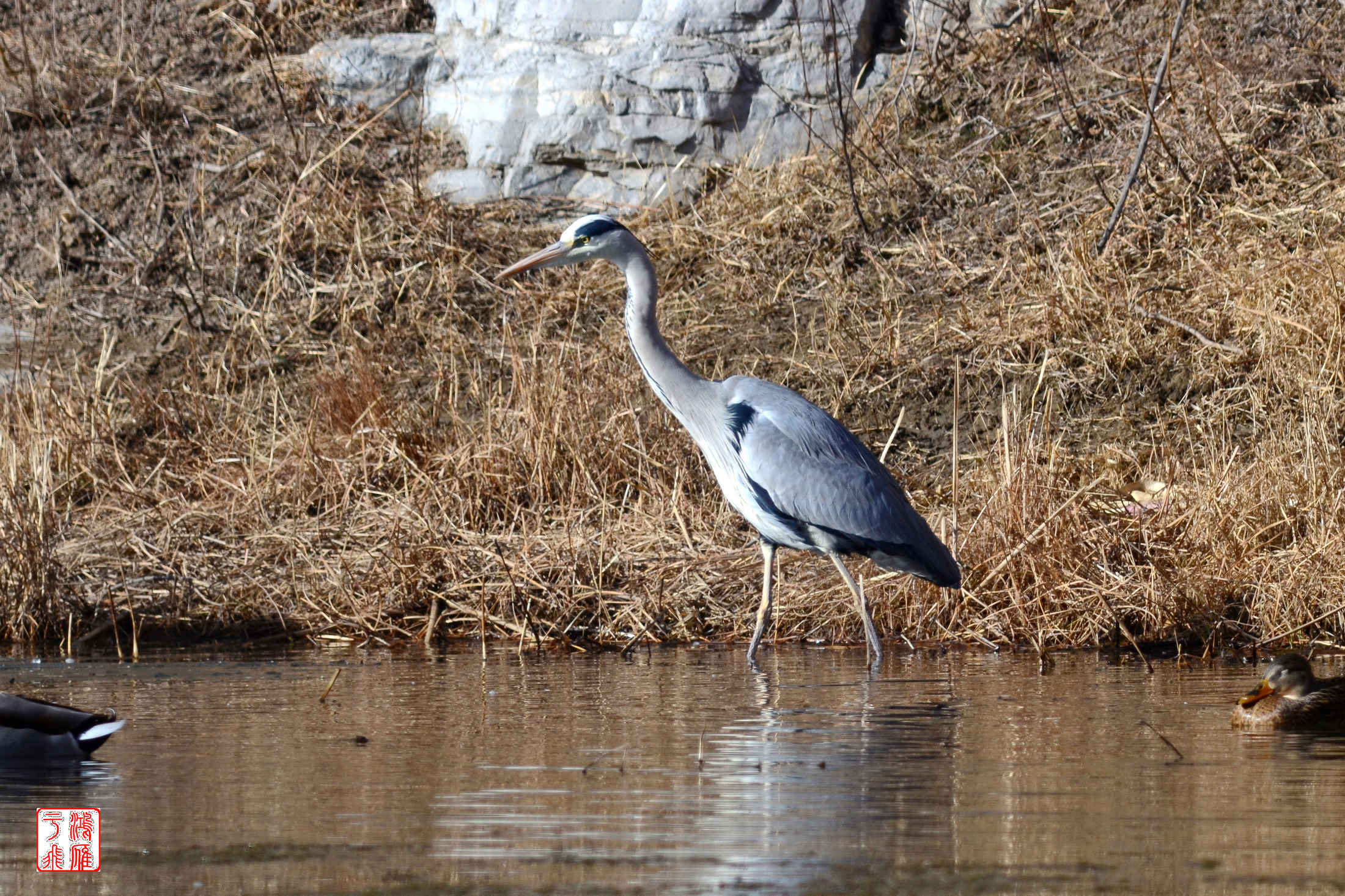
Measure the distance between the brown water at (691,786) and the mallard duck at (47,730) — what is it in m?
0.08

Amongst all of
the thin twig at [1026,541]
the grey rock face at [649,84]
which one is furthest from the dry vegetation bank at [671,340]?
the grey rock face at [649,84]

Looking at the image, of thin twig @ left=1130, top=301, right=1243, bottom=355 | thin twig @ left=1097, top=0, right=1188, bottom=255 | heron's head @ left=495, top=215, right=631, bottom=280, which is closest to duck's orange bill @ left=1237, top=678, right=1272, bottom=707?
heron's head @ left=495, top=215, right=631, bottom=280

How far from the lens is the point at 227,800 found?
429cm

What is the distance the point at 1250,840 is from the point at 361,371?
7405mm

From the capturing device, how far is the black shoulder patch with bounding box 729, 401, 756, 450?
24.8ft

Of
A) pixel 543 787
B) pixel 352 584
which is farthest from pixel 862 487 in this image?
pixel 543 787

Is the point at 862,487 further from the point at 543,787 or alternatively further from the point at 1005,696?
the point at 543,787

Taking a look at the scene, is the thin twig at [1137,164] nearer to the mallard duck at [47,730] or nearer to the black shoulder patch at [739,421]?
the black shoulder patch at [739,421]

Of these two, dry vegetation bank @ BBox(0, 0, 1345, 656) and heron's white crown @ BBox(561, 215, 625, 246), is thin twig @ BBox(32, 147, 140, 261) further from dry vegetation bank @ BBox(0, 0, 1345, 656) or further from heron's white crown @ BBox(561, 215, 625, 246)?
heron's white crown @ BBox(561, 215, 625, 246)

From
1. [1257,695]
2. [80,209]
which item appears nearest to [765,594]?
[1257,695]

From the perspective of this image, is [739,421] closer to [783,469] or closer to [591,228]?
[783,469]

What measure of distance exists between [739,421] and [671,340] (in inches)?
159

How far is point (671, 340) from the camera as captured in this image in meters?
11.6

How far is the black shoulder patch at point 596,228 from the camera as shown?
308 inches
